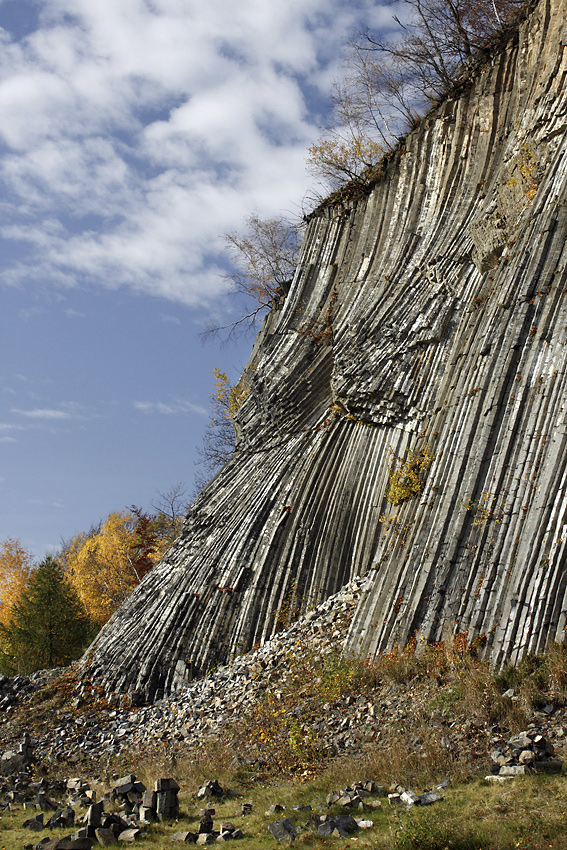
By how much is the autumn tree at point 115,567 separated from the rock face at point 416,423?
43.0 feet

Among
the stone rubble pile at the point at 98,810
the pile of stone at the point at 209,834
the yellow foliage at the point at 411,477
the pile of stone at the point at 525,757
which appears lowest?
the stone rubble pile at the point at 98,810

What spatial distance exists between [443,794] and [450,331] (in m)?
11.0

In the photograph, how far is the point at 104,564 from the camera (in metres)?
40.4

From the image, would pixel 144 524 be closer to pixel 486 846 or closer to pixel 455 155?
pixel 455 155

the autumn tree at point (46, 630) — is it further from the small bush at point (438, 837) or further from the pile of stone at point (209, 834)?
the small bush at point (438, 837)

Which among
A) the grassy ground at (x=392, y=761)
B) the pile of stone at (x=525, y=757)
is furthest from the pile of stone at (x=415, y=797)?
the pile of stone at (x=525, y=757)

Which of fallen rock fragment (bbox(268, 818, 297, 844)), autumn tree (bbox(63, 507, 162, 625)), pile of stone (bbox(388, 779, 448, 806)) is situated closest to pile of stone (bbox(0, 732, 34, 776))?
fallen rock fragment (bbox(268, 818, 297, 844))

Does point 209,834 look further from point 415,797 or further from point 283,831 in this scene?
point 415,797

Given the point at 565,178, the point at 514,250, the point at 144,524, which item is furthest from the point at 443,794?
the point at 144,524

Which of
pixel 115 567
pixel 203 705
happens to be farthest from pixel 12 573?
pixel 203 705

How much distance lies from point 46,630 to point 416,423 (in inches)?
577

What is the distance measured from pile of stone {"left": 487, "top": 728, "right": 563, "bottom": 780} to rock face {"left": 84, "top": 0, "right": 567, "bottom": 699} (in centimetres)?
179

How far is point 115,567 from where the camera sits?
36656 mm

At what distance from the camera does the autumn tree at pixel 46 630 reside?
2191 centimetres
